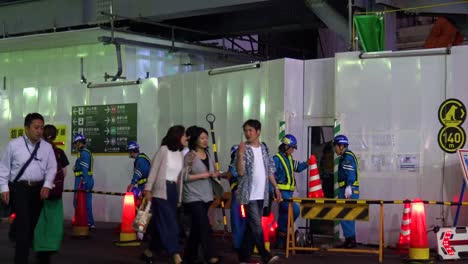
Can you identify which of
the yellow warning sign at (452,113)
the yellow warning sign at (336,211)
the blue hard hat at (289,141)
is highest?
the yellow warning sign at (452,113)

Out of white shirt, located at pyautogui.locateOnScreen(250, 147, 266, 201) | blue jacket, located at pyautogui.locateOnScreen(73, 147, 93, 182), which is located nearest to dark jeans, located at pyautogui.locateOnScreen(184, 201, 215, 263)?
white shirt, located at pyautogui.locateOnScreen(250, 147, 266, 201)

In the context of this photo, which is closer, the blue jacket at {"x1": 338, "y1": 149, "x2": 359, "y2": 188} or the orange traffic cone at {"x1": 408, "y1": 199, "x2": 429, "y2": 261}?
the orange traffic cone at {"x1": 408, "y1": 199, "x2": 429, "y2": 261}

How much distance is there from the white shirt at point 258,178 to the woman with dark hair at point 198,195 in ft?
1.77

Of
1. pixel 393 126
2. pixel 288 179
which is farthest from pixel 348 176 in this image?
pixel 393 126

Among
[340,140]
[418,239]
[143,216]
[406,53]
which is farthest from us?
[406,53]

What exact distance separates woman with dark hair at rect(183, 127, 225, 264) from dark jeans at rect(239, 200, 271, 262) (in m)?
0.47

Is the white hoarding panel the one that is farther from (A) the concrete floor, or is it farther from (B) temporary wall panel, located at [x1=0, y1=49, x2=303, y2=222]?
(B) temporary wall panel, located at [x1=0, y1=49, x2=303, y2=222]

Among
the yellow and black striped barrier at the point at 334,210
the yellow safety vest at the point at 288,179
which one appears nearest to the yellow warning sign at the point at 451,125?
the yellow and black striped barrier at the point at 334,210

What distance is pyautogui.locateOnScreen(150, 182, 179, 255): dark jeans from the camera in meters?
9.20

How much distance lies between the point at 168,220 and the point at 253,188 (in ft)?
3.94

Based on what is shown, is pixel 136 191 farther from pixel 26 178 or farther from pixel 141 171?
pixel 26 178

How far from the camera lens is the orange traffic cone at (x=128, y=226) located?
40.3 ft

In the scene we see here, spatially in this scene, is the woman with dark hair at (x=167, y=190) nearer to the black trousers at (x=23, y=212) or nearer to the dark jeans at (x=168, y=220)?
the dark jeans at (x=168, y=220)

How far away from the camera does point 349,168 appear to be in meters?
11.4
